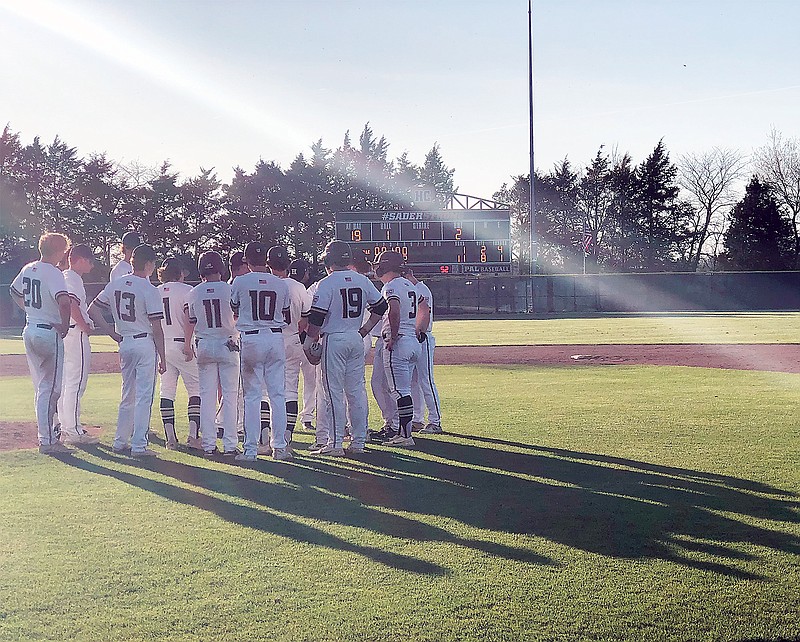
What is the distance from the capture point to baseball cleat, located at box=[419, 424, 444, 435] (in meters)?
9.58

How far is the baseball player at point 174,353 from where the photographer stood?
29.2ft

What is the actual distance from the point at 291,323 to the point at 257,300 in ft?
2.77

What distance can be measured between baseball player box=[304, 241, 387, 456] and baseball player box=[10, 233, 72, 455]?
232cm

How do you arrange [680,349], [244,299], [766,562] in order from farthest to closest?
[680,349]
[244,299]
[766,562]

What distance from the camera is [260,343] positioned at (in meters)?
7.92

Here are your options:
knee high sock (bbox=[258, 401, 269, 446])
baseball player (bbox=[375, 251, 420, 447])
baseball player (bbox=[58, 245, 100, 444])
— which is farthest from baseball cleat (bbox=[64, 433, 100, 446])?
baseball player (bbox=[375, 251, 420, 447])

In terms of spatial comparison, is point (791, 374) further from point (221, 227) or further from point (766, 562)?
point (221, 227)

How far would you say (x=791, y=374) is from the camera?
15242mm

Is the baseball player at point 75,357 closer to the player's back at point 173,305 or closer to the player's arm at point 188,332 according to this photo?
the player's back at point 173,305

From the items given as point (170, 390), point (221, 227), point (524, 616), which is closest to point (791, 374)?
point (170, 390)

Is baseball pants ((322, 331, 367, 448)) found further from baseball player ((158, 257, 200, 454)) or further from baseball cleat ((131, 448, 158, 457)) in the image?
baseball cleat ((131, 448, 158, 457))

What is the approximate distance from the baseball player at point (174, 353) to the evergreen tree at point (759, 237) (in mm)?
58314

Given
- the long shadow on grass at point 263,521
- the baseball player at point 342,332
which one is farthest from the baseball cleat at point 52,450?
the baseball player at point 342,332

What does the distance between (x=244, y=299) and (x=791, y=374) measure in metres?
10.6
